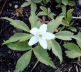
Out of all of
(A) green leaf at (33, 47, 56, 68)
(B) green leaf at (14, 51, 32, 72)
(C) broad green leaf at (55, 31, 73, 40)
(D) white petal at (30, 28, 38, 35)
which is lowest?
(B) green leaf at (14, 51, 32, 72)

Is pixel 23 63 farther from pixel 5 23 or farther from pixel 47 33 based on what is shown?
pixel 5 23

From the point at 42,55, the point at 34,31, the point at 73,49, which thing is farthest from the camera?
the point at 73,49

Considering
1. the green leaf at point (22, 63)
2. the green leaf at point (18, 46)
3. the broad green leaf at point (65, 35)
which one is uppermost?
the broad green leaf at point (65, 35)

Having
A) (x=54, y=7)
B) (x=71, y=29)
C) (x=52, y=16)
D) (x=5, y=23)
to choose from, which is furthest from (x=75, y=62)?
(x=5, y=23)

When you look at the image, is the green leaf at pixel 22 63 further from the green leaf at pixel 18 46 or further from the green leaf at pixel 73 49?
the green leaf at pixel 73 49

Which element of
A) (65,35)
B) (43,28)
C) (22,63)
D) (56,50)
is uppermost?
(43,28)

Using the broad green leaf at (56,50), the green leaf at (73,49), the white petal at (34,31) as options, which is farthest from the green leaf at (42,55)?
the green leaf at (73,49)

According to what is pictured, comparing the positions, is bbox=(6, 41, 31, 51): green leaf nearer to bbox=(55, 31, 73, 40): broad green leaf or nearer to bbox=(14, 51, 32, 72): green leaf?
bbox=(14, 51, 32, 72): green leaf

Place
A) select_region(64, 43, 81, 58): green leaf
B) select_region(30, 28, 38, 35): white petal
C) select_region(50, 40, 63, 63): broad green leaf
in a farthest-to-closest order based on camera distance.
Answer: select_region(64, 43, 81, 58): green leaf < select_region(50, 40, 63, 63): broad green leaf < select_region(30, 28, 38, 35): white petal

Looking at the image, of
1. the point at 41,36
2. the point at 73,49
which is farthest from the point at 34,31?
the point at 73,49

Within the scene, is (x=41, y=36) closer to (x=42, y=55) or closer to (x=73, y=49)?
(x=42, y=55)

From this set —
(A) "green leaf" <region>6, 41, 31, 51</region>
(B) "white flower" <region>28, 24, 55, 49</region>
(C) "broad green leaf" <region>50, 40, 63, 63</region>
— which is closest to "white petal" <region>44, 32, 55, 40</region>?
(B) "white flower" <region>28, 24, 55, 49</region>
